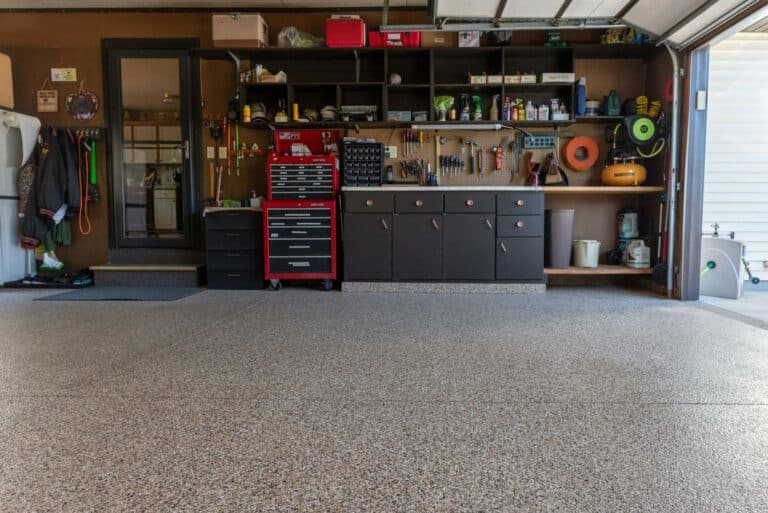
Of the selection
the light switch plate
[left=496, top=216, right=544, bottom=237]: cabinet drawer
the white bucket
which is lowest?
the white bucket

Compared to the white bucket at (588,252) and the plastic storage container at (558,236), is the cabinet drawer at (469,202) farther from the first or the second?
the white bucket at (588,252)

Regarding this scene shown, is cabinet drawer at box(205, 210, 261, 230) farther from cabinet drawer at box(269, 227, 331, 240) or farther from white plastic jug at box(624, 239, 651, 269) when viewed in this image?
white plastic jug at box(624, 239, 651, 269)

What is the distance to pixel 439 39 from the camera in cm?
532

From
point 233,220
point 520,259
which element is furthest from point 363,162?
point 520,259

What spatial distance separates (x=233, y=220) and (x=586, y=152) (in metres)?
3.84

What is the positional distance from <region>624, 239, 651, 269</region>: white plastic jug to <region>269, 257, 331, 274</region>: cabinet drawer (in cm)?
308

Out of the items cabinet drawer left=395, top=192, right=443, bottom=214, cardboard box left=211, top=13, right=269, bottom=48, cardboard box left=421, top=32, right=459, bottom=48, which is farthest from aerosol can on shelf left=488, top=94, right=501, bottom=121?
cardboard box left=211, top=13, right=269, bottom=48

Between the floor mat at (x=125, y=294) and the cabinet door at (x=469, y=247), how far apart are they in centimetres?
254

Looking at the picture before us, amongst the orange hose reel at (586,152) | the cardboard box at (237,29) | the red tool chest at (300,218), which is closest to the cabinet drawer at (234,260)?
the red tool chest at (300,218)

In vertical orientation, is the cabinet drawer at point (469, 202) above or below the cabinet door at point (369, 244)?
above

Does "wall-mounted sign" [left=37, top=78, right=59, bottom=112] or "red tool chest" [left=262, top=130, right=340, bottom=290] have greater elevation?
"wall-mounted sign" [left=37, top=78, right=59, bottom=112]

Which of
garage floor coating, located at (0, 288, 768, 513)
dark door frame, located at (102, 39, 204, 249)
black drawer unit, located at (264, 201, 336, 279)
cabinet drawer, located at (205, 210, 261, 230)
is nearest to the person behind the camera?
garage floor coating, located at (0, 288, 768, 513)

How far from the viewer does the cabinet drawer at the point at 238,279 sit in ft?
16.3

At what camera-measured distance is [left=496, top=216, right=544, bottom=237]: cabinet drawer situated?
15.5ft
